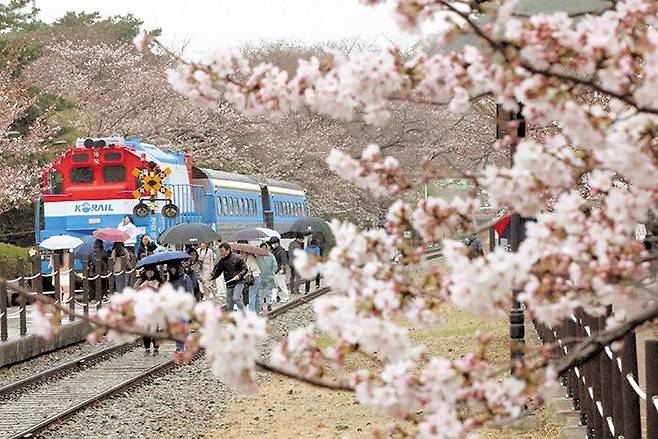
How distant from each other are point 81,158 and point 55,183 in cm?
92

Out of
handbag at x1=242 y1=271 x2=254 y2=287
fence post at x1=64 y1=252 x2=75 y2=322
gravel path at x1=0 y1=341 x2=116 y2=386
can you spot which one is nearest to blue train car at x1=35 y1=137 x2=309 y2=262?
fence post at x1=64 y1=252 x2=75 y2=322

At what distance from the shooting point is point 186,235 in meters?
28.2

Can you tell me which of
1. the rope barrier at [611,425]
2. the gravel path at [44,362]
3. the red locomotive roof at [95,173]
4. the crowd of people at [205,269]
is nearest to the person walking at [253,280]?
the crowd of people at [205,269]

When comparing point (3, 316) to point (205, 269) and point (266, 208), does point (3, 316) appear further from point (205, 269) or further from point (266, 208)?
point (266, 208)

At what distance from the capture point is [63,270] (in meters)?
24.0

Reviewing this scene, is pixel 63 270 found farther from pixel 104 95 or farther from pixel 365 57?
pixel 104 95

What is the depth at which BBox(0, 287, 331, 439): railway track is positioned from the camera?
13.8 metres

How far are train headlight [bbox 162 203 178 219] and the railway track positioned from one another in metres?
8.55

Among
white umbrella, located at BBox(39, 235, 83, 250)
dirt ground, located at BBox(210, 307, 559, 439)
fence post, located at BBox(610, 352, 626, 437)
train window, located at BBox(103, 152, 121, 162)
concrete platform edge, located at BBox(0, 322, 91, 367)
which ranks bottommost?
dirt ground, located at BBox(210, 307, 559, 439)

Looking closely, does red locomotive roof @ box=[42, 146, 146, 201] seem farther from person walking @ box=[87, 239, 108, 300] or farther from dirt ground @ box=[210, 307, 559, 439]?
dirt ground @ box=[210, 307, 559, 439]

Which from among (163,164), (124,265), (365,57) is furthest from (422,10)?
(163,164)

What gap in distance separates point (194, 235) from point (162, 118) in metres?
20.1

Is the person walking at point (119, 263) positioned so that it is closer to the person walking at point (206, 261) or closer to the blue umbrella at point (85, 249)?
the blue umbrella at point (85, 249)

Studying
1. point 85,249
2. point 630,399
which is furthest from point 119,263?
point 630,399
